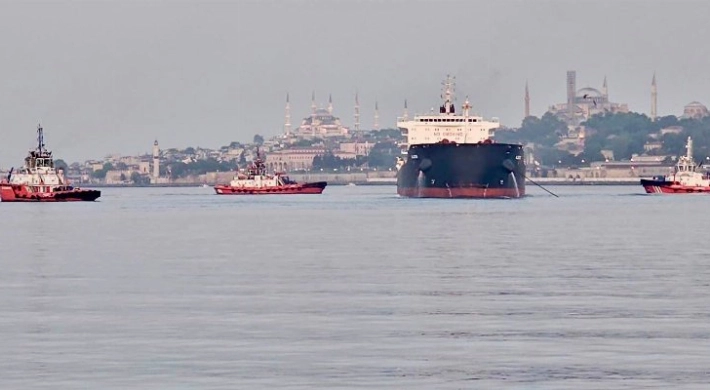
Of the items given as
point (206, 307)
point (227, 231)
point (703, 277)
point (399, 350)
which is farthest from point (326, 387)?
point (227, 231)

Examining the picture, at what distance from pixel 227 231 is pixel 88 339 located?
154 ft

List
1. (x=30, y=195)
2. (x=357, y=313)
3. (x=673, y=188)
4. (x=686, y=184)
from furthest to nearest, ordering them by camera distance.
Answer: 1. (x=673, y=188)
2. (x=686, y=184)
3. (x=30, y=195)
4. (x=357, y=313)

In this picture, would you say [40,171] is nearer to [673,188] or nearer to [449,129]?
[449,129]

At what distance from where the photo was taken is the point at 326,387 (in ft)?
82.8

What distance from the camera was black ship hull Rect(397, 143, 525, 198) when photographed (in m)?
138

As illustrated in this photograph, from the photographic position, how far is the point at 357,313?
3497 cm

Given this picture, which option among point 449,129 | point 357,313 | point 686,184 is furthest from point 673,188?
point 357,313

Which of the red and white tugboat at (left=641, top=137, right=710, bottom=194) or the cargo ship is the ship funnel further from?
the red and white tugboat at (left=641, top=137, right=710, bottom=194)

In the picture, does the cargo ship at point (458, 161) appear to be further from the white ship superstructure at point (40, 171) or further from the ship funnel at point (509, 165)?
the white ship superstructure at point (40, 171)

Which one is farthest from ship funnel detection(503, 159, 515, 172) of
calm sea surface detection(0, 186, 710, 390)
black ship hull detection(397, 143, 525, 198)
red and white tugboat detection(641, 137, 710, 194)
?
calm sea surface detection(0, 186, 710, 390)

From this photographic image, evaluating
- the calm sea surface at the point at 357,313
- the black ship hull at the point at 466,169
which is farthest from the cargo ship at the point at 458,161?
the calm sea surface at the point at 357,313

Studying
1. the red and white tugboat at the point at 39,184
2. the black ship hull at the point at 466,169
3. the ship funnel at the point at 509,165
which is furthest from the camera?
the red and white tugboat at the point at 39,184

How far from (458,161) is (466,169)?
6.43 feet

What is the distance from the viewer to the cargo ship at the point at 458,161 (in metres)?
139
